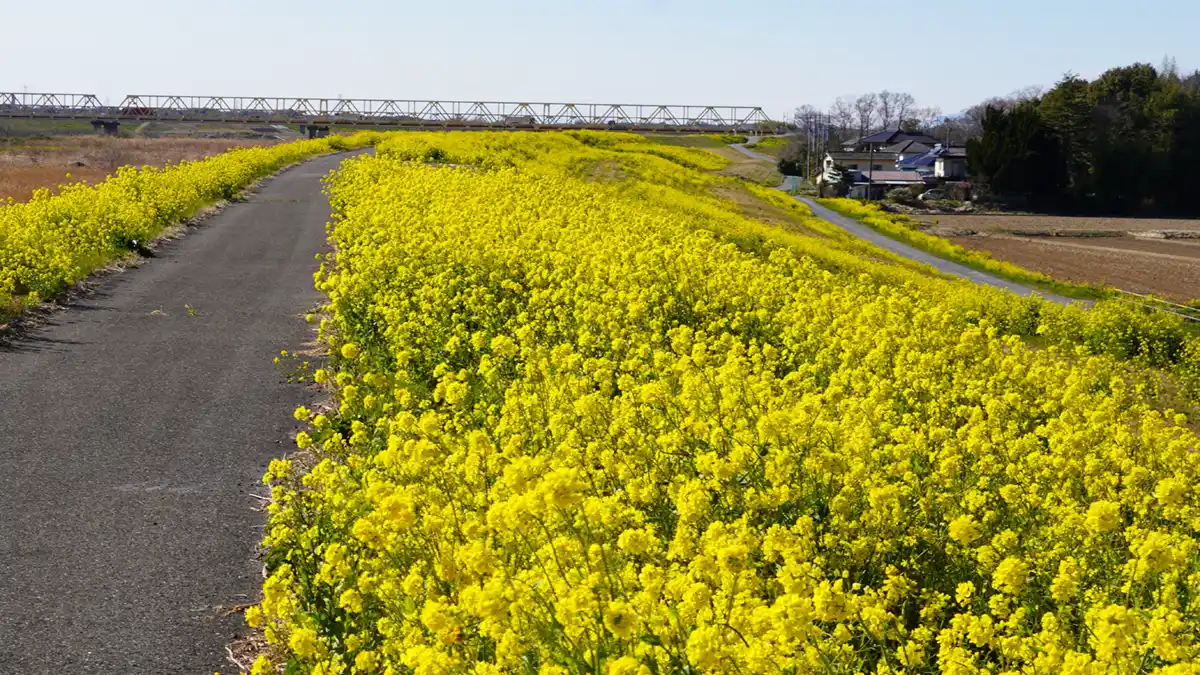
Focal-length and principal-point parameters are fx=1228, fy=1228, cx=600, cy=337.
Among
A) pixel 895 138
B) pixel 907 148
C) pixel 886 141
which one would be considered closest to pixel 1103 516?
pixel 907 148

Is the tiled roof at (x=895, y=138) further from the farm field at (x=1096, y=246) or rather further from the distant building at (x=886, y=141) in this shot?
the farm field at (x=1096, y=246)

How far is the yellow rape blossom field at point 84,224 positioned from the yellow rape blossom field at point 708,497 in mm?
4634

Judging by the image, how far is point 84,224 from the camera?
19391 millimetres

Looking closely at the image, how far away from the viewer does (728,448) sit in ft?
21.0

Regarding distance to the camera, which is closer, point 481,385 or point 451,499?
point 451,499

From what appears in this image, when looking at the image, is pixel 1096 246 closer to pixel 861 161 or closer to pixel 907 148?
pixel 861 161

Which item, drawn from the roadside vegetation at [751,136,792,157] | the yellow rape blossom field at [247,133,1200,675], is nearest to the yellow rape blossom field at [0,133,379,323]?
the yellow rape blossom field at [247,133,1200,675]

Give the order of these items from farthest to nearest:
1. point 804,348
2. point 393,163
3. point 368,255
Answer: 1. point 393,163
2. point 368,255
3. point 804,348

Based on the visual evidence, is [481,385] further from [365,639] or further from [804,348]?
[365,639]

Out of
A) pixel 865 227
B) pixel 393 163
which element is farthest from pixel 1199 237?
pixel 393 163

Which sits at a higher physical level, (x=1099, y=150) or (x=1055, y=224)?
(x=1099, y=150)

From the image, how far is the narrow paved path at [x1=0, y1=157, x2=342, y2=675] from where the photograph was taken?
5.79m

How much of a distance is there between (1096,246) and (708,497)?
65474mm

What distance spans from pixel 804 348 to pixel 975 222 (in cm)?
7136
